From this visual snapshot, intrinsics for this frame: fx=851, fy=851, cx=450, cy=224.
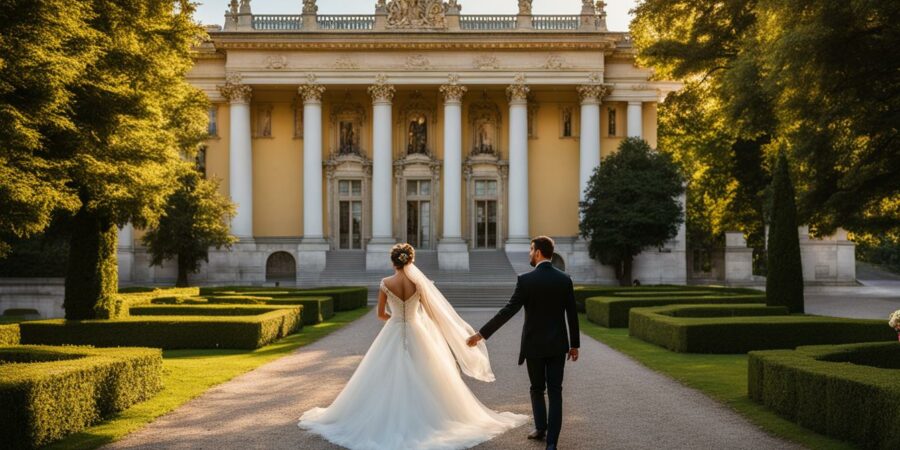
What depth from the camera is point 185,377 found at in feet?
49.3

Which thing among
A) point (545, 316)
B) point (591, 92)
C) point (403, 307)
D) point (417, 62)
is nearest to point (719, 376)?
point (545, 316)

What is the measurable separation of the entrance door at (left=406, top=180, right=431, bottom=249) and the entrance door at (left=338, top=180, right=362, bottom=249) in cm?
308

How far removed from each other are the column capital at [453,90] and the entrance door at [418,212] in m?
5.98

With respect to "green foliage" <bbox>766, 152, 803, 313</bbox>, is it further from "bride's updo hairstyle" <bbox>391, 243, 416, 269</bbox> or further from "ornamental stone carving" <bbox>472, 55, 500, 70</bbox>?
"ornamental stone carving" <bbox>472, 55, 500, 70</bbox>

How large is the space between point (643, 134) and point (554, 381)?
4705 cm

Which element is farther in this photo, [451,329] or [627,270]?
[627,270]

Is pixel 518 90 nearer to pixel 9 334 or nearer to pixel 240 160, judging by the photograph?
pixel 240 160

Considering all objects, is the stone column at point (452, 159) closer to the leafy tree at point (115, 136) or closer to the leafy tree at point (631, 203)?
the leafy tree at point (631, 203)

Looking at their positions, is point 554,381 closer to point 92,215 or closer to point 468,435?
point 468,435

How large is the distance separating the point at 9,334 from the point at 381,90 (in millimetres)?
33764

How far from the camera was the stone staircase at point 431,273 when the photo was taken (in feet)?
150

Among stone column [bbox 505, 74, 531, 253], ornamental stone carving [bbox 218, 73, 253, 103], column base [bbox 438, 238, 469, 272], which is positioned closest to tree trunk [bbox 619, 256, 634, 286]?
stone column [bbox 505, 74, 531, 253]

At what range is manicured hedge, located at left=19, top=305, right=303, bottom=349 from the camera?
19344 mm

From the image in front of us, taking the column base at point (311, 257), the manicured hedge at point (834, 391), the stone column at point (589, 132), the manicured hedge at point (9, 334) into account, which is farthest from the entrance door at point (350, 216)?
the manicured hedge at point (834, 391)
